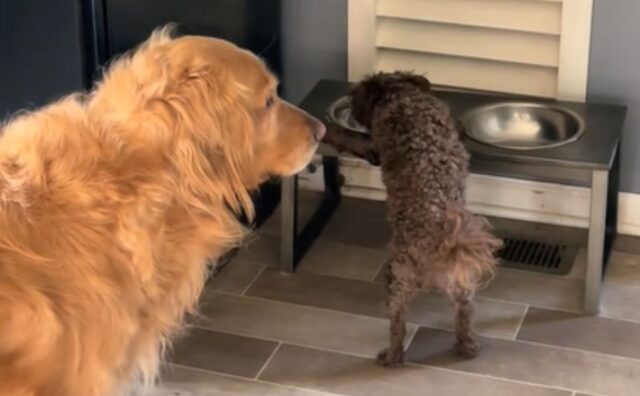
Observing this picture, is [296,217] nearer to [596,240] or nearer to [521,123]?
[521,123]

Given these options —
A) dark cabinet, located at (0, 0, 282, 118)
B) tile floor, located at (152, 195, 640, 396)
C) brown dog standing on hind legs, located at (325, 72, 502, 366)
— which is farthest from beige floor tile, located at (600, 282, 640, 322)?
dark cabinet, located at (0, 0, 282, 118)

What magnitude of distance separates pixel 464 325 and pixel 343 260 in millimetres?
526

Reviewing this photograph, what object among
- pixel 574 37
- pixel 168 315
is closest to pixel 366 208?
pixel 574 37

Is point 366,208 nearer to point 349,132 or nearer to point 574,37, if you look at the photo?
point 349,132

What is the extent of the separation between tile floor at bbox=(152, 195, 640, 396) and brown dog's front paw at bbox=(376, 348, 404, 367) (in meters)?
0.02

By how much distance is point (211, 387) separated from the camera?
8.20 feet

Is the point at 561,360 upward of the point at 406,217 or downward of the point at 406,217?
downward

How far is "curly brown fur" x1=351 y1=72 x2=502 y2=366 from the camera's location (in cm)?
239

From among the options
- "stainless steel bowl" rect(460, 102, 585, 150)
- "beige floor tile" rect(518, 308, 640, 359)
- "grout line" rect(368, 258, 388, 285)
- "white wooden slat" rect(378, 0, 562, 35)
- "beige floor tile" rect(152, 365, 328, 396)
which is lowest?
"beige floor tile" rect(152, 365, 328, 396)

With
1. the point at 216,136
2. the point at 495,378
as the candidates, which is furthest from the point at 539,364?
the point at 216,136

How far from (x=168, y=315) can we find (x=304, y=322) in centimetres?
98

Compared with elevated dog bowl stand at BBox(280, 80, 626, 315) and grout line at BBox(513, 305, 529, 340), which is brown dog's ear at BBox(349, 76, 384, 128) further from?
grout line at BBox(513, 305, 529, 340)

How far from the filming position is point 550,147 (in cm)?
267

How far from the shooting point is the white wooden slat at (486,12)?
114 inches
